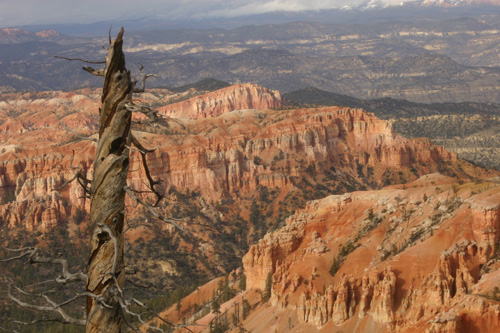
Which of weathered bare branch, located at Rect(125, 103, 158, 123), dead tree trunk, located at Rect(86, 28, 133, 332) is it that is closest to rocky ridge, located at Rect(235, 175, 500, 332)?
dead tree trunk, located at Rect(86, 28, 133, 332)

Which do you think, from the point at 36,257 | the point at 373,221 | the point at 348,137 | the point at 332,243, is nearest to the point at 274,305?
the point at 332,243

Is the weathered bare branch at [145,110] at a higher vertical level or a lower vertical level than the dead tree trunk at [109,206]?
higher

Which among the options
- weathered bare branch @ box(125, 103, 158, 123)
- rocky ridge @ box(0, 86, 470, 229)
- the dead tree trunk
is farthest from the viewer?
rocky ridge @ box(0, 86, 470, 229)

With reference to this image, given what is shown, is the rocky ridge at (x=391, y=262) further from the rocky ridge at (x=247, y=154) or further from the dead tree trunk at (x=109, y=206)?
the rocky ridge at (x=247, y=154)

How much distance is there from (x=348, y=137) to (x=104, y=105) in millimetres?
153559

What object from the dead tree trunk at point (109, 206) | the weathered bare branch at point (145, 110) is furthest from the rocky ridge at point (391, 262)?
the weathered bare branch at point (145, 110)

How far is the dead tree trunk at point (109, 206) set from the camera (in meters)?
8.27

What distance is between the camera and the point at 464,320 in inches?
1565

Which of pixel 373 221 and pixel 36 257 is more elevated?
pixel 36 257

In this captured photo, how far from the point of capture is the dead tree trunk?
8.27 m

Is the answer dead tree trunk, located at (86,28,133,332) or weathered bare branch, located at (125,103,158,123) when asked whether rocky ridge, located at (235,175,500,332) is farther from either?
weathered bare branch, located at (125,103,158,123)

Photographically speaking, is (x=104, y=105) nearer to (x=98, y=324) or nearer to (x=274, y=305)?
(x=98, y=324)

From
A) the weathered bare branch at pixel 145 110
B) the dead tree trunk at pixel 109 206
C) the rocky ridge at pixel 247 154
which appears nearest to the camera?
the dead tree trunk at pixel 109 206

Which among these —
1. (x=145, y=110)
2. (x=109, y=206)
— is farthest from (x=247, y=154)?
(x=109, y=206)
